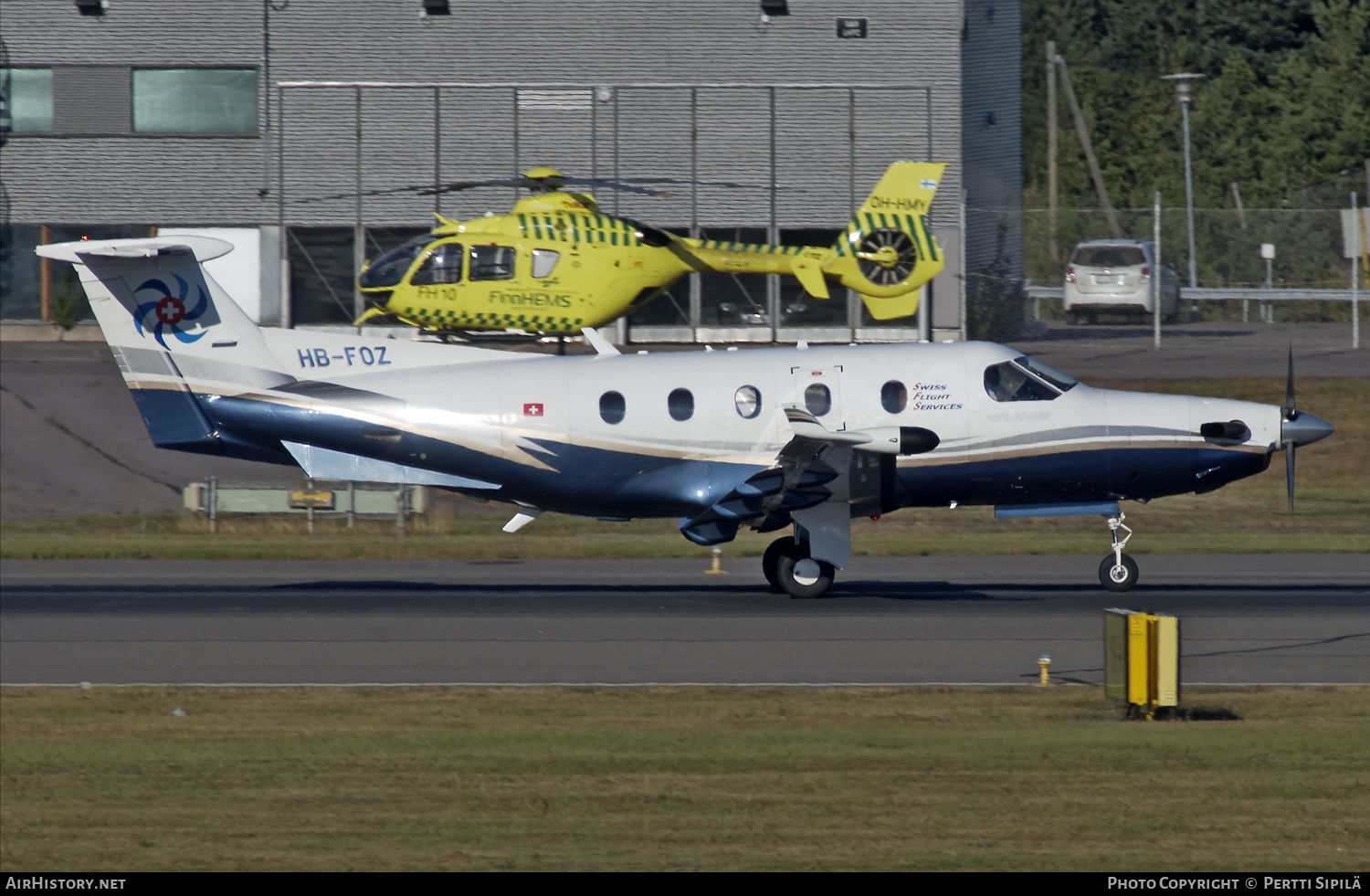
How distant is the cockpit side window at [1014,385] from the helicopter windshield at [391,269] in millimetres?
13673

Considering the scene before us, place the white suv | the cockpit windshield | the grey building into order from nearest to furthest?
the cockpit windshield, the grey building, the white suv

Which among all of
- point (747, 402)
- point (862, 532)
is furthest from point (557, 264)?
point (747, 402)

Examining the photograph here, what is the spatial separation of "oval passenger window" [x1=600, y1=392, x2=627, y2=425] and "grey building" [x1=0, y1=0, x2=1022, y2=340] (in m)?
23.4

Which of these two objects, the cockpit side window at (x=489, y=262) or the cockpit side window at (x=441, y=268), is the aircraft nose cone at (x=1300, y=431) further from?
the cockpit side window at (x=441, y=268)

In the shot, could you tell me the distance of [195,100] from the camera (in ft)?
145

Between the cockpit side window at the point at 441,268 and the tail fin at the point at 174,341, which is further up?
the cockpit side window at the point at 441,268

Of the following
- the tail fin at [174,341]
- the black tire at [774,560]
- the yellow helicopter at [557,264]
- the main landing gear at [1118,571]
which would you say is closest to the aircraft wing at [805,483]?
the black tire at [774,560]

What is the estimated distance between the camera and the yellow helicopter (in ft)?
96.7

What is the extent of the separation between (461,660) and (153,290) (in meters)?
7.20

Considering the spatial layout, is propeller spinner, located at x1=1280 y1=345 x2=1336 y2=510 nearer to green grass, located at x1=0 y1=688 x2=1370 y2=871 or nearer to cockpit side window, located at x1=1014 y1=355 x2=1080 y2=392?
cockpit side window, located at x1=1014 y1=355 x2=1080 y2=392

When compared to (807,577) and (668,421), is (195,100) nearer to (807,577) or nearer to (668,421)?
(668,421)

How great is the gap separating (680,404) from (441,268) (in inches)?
449

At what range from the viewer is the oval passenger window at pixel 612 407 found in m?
19.3

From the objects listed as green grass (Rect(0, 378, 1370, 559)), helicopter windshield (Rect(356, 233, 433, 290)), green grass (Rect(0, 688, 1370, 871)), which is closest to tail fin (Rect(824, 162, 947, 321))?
green grass (Rect(0, 378, 1370, 559))
